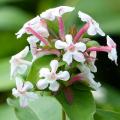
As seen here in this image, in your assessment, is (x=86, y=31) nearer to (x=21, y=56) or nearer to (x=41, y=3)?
(x=21, y=56)

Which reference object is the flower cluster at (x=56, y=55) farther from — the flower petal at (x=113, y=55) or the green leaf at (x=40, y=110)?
the green leaf at (x=40, y=110)

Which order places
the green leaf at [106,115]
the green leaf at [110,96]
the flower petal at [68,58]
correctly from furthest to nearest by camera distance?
the green leaf at [110,96]
the green leaf at [106,115]
the flower petal at [68,58]

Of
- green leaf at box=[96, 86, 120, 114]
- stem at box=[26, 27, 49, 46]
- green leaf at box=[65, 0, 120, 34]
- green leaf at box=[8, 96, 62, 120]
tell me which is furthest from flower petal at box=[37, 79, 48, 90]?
green leaf at box=[65, 0, 120, 34]

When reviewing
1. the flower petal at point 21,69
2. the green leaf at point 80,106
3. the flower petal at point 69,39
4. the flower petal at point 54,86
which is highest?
the flower petal at point 69,39

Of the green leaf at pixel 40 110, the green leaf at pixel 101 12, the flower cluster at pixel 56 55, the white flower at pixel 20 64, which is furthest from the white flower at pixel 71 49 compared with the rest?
the green leaf at pixel 101 12

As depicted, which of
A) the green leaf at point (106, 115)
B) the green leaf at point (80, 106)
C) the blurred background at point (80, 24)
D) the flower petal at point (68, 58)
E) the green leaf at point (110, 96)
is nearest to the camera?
the flower petal at point (68, 58)

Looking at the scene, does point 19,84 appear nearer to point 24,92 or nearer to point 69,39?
point 24,92

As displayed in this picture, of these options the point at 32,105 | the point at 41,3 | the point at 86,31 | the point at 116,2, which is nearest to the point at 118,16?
the point at 116,2
